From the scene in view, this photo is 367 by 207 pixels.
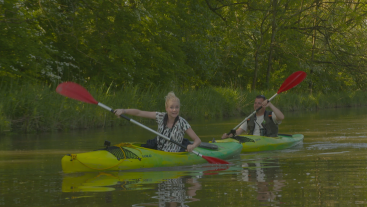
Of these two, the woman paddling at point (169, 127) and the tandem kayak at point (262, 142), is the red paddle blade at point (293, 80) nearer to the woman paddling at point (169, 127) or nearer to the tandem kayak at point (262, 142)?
the tandem kayak at point (262, 142)

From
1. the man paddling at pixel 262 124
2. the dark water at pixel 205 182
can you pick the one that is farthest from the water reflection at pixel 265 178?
the man paddling at pixel 262 124

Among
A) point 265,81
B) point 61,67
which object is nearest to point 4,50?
point 61,67

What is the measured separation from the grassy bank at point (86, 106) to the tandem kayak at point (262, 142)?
15.8 ft

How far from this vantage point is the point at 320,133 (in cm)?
1127

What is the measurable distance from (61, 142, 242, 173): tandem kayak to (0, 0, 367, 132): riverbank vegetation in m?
5.05

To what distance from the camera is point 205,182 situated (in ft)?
16.4

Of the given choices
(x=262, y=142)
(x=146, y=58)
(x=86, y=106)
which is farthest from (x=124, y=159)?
(x=146, y=58)

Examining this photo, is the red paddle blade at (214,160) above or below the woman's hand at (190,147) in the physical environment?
below

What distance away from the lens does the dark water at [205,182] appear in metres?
3.97

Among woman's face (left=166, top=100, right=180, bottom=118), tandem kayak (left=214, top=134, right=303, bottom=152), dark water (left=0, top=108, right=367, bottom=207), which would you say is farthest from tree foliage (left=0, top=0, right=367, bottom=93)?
woman's face (left=166, top=100, right=180, bottom=118)

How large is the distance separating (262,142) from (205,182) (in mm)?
3843

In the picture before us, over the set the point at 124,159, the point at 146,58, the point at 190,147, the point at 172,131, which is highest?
the point at 146,58

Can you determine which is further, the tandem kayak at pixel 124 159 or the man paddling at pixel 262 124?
the man paddling at pixel 262 124

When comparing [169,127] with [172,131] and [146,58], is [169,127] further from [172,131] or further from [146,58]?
[146,58]
